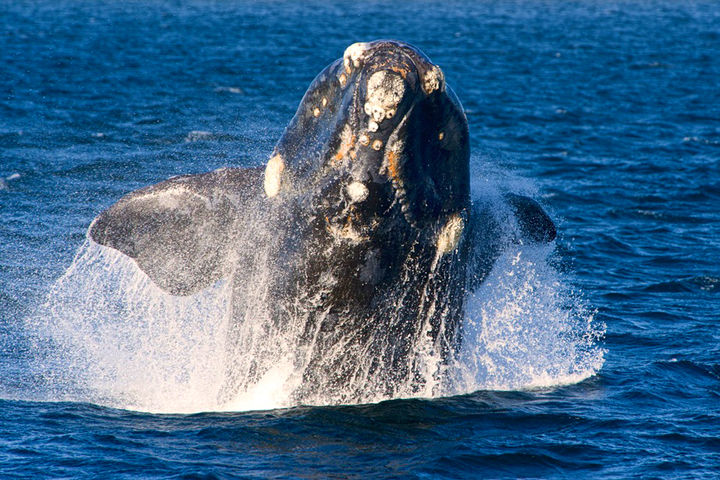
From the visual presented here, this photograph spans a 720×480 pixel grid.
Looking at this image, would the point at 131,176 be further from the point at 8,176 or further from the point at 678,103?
the point at 678,103

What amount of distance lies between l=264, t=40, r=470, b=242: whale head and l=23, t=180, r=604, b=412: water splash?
102 centimetres

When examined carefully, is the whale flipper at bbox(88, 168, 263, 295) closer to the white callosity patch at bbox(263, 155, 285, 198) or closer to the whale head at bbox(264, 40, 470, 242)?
the white callosity patch at bbox(263, 155, 285, 198)

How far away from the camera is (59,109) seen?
41.8 metres

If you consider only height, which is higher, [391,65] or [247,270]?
[391,65]

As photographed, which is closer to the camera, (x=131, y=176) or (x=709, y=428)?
(x=709, y=428)

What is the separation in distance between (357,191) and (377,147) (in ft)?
2.21

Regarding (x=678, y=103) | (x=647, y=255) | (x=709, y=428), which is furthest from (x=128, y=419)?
(x=678, y=103)

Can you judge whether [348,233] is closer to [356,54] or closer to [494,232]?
[356,54]

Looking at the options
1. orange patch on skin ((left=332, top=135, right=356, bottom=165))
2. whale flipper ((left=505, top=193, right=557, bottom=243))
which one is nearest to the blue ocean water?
whale flipper ((left=505, top=193, right=557, bottom=243))

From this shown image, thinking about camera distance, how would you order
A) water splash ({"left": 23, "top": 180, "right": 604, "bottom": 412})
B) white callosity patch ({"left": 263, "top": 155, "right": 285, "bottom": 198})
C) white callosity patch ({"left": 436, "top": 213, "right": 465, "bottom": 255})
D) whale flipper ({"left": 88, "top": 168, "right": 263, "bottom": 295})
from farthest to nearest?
water splash ({"left": 23, "top": 180, "right": 604, "bottom": 412}), whale flipper ({"left": 88, "top": 168, "right": 263, "bottom": 295}), white callosity patch ({"left": 263, "top": 155, "right": 285, "bottom": 198}), white callosity patch ({"left": 436, "top": 213, "right": 465, "bottom": 255})

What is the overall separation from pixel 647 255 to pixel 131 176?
14479mm

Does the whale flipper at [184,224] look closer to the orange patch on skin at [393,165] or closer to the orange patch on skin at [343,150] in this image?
the orange patch on skin at [343,150]

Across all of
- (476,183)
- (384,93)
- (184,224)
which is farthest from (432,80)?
(184,224)

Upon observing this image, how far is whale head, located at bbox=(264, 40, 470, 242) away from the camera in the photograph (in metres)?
11.6
